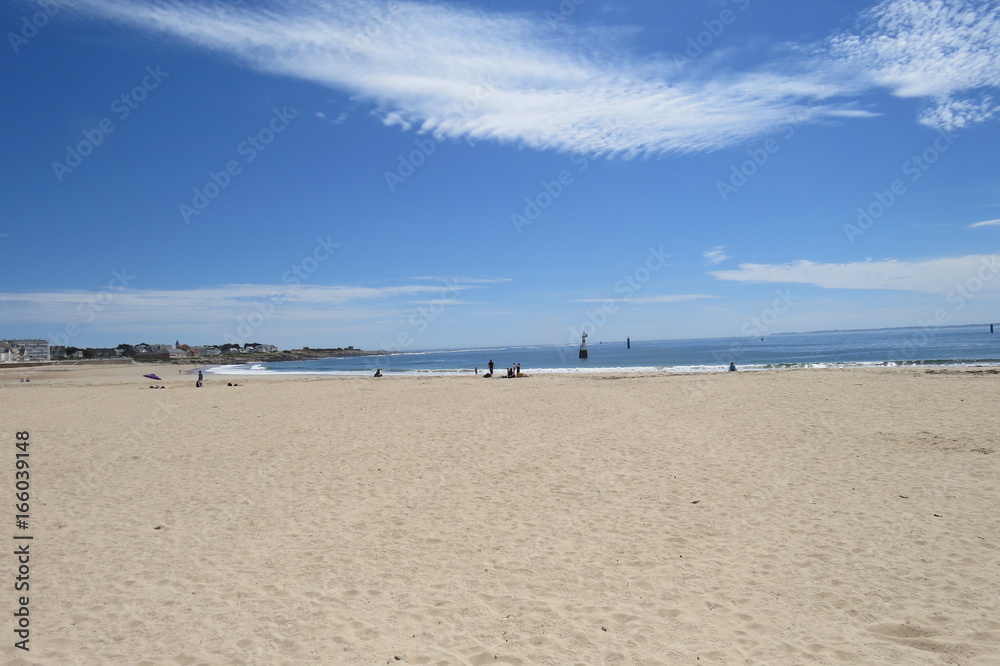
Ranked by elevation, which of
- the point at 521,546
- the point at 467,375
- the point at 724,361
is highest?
the point at 724,361

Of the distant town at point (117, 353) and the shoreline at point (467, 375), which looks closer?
the shoreline at point (467, 375)

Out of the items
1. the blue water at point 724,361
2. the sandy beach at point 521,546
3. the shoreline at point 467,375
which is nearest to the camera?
the sandy beach at point 521,546

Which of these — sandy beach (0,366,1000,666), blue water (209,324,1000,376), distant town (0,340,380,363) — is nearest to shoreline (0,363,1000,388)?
blue water (209,324,1000,376)

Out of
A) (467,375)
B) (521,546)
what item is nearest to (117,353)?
(467,375)

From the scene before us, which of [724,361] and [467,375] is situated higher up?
[724,361]

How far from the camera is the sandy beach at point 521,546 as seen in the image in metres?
4.29

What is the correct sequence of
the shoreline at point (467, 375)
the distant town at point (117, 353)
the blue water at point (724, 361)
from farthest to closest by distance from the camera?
1. the distant town at point (117, 353)
2. the blue water at point (724, 361)
3. the shoreline at point (467, 375)

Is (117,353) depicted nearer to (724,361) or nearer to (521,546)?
(724,361)

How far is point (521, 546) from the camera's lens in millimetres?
6176

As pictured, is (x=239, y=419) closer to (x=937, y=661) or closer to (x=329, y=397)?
(x=329, y=397)

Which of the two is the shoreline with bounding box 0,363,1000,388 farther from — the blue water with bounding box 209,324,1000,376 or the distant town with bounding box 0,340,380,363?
the distant town with bounding box 0,340,380,363

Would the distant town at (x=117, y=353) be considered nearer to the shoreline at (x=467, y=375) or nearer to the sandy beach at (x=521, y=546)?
the shoreline at (x=467, y=375)

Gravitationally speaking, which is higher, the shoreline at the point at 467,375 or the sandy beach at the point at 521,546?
the shoreline at the point at 467,375

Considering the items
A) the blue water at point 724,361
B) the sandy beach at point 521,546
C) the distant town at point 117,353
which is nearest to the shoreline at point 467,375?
the blue water at point 724,361
